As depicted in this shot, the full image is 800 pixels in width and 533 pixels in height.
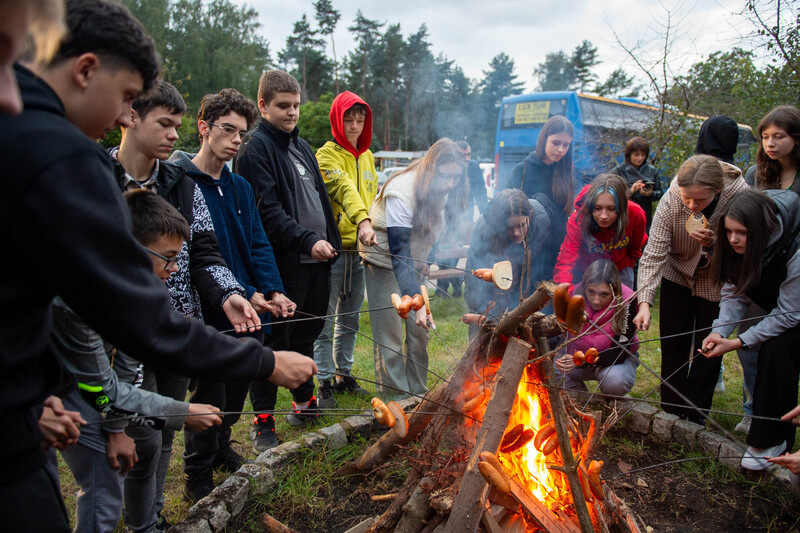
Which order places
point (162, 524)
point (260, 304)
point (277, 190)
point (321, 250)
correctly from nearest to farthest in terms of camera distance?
point (162, 524) → point (260, 304) → point (321, 250) → point (277, 190)

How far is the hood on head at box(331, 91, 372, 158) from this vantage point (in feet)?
13.3

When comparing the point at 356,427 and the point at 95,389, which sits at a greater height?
the point at 95,389

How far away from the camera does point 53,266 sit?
1128mm

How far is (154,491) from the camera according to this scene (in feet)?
7.80

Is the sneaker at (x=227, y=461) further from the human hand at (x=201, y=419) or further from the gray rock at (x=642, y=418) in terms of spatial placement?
the gray rock at (x=642, y=418)

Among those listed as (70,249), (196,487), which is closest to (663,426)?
(196,487)

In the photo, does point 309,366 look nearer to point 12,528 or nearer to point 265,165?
point 12,528

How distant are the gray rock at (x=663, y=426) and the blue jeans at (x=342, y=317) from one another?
2.36 m

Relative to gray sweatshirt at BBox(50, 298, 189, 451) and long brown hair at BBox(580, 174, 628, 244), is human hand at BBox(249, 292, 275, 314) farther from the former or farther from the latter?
long brown hair at BBox(580, 174, 628, 244)

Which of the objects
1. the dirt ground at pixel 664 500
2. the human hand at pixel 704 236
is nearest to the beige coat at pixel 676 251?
the human hand at pixel 704 236

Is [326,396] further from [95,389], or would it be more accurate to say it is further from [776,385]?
[776,385]

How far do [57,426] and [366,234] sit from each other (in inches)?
90.0

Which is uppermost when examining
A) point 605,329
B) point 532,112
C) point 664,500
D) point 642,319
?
point 532,112

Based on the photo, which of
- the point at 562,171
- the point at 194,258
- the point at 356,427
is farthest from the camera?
the point at 562,171
